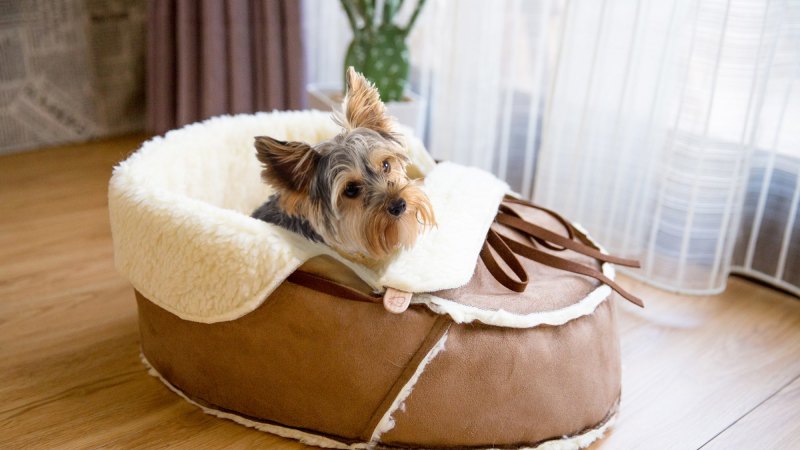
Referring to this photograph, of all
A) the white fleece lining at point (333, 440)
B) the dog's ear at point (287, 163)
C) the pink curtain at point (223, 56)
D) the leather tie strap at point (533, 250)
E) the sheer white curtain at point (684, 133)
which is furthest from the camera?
the pink curtain at point (223, 56)

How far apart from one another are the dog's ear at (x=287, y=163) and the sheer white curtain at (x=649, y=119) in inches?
44.3

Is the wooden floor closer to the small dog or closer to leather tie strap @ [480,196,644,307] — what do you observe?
leather tie strap @ [480,196,644,307]

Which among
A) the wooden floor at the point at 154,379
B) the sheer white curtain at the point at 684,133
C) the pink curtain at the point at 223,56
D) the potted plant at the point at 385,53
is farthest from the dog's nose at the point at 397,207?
the pink curtain at the point at 223,56

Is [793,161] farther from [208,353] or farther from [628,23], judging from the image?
[208,353]

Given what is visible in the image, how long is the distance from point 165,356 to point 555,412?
88cm

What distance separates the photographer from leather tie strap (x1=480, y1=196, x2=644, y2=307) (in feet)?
5.90

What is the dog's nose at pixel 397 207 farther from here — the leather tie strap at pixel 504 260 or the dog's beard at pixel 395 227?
the leather tie strap at pixel 504 260

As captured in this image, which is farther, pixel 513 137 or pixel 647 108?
pixel 513 137

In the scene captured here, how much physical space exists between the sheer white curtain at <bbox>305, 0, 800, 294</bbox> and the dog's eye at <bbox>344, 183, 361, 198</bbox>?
3.50 feet

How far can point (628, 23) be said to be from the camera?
2307 mm

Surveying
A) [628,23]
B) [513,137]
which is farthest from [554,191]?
[628,23]

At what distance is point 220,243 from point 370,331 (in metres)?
0.35

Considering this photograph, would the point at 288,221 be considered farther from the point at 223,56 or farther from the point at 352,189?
the point at 223,56

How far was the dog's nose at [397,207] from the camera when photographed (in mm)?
1596
